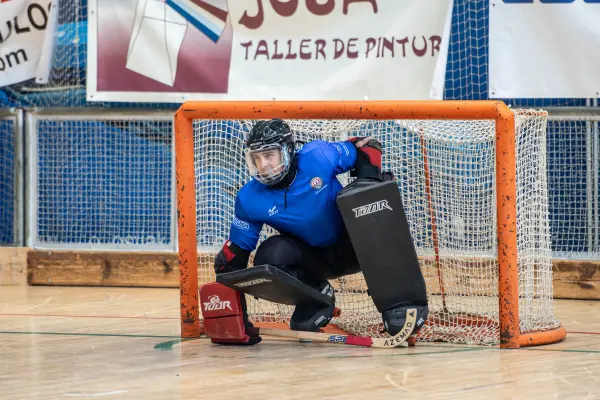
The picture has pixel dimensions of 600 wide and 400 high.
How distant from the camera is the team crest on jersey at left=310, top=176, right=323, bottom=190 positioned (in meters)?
4.78

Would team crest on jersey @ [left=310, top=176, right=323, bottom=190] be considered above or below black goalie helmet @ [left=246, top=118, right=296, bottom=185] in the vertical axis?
below

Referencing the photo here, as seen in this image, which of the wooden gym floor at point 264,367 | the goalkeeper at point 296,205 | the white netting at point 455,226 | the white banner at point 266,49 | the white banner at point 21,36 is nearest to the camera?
the wooden gym floor at point 264,367

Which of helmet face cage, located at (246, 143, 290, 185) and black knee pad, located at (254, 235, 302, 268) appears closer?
helmet face cage, located at (246, 143, 290, 185)

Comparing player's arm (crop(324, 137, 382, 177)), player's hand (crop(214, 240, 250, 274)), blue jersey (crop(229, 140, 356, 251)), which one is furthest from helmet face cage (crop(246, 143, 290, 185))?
player's hand (crop(214, 240, 250, 274))

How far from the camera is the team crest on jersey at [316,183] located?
478 centimetres

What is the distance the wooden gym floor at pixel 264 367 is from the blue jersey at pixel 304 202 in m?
0.50

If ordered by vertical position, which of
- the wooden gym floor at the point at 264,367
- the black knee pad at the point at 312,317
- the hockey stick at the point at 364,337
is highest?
the black knee pad at the point at 312,317

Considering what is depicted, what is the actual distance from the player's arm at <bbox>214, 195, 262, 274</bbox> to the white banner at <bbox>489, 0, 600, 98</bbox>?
7.91 feet

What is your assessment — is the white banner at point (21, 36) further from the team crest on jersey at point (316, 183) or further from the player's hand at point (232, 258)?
the team crest on jersey at point (316, 183)

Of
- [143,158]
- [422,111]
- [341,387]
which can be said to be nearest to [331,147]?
[422,111]

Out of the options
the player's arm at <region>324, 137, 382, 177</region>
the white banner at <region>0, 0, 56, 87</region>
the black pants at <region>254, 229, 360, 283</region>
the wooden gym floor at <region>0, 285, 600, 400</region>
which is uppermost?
the white banner at <region>0, 0, 56, 87</region>

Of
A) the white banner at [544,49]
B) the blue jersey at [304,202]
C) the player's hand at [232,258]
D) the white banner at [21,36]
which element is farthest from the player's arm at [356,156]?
the white banner at [21,36]

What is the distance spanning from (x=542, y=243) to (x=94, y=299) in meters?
2.84

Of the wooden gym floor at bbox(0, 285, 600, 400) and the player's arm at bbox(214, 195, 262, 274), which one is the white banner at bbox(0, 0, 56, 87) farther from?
the player's arm at bbox(214, 195, 262, 274)
